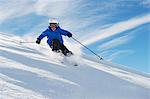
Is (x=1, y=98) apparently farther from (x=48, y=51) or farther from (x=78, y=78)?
(x=48, y=51)

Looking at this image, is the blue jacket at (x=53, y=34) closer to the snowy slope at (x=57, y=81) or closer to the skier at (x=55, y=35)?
the skier at (x=55, y=35)

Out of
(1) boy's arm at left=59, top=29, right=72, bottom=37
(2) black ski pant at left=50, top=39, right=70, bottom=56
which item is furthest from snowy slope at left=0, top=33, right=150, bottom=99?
(1) boy's arm at left=59, top=29, right=72, bottom=37

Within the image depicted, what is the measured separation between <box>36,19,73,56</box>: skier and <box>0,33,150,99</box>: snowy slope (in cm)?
32

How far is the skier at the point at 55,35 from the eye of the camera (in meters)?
16.5

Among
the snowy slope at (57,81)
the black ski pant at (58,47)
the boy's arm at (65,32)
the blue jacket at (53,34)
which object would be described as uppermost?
the boy's arm at (65,32)

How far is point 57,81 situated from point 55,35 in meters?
5.99

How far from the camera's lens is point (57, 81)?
37.0 ft

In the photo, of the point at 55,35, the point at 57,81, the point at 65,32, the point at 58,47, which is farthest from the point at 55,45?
the point at 57,81

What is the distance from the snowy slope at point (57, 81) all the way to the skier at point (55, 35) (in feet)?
1.05

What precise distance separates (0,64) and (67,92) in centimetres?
239

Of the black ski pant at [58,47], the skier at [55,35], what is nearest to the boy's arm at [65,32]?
the skier at [55,35]

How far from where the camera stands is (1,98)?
8.23 meters

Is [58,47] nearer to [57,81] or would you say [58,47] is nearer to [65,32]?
[65,32]

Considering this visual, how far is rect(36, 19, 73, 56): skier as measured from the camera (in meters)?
16.5
